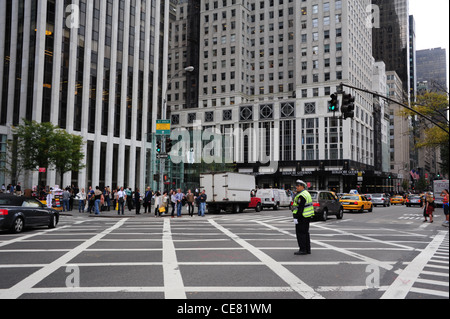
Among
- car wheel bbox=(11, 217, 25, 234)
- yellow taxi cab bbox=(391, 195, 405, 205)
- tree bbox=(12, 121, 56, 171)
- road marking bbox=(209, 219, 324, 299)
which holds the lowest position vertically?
yellow taxi cab bbox=(391, 195, 405, 205)

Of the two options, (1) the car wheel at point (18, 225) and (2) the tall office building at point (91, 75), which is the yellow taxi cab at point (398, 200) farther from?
(1) the car wheel at point (18, 225)

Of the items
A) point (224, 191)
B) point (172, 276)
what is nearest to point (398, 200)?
point (224, 191)

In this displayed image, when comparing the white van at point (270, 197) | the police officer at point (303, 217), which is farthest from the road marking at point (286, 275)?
the white van at point (270, 197)

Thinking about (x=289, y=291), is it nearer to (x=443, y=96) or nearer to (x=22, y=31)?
(x=443, y=96)

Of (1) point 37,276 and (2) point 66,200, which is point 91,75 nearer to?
(2) point 66,200

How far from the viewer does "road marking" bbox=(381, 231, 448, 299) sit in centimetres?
607

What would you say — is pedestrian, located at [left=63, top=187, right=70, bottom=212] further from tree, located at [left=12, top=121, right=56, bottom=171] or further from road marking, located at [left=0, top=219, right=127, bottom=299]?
road marking, located at [left=0, top=219, right=127, bottom=299]

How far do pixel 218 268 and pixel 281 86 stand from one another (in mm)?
86809

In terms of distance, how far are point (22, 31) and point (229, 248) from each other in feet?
145

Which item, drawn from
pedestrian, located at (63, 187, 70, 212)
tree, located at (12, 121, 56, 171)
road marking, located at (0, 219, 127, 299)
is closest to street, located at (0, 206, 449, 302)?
road marking, located at (0, 219, 127, 299)

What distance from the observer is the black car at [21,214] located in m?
14.4

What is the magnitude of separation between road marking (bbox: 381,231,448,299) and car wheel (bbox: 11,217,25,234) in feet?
43.8

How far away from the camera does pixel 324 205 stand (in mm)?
22391

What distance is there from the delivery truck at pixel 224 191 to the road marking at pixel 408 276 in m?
19.2
